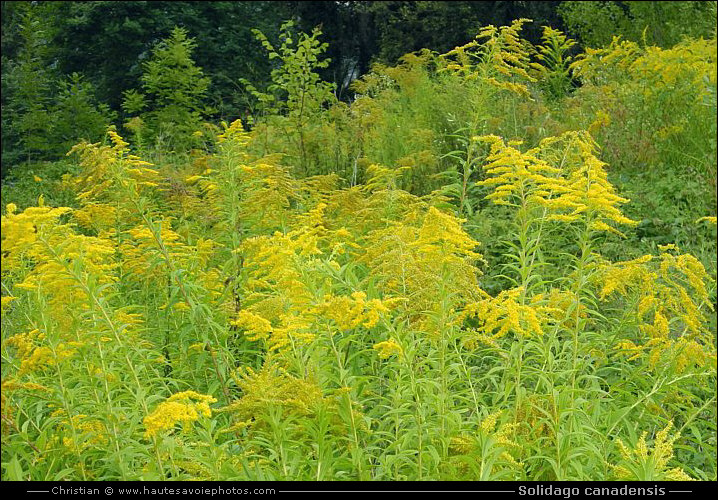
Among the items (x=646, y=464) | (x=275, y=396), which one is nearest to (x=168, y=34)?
(x=275, y=396)

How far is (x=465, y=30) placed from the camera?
14555 mm

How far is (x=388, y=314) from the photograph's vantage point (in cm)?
290

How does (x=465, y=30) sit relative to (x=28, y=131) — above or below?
above

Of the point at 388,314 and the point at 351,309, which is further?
Answer: the point at 388,314

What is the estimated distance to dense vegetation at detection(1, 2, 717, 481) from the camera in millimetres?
2793

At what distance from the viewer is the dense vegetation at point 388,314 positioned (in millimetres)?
2793

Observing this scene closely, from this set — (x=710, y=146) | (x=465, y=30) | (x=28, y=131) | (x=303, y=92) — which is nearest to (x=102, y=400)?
(x=710, y=146)

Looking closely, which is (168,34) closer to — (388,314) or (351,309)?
(388,314)

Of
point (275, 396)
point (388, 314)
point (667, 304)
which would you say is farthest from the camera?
point (667, 304)

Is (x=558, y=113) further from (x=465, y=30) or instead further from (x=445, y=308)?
(x=465, y=30)

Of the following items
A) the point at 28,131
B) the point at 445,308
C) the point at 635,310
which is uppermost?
the point at 445,308

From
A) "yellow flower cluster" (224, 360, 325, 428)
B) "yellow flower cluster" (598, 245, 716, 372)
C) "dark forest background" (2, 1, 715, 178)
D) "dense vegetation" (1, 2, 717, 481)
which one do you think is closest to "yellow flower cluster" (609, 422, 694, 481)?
"dense vegetation" (1, 2, 717, 481)

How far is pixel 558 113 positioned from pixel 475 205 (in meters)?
2.17

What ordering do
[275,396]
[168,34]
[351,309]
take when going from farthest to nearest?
1. [168,34]
2. [275,396]
3. [351,309]
